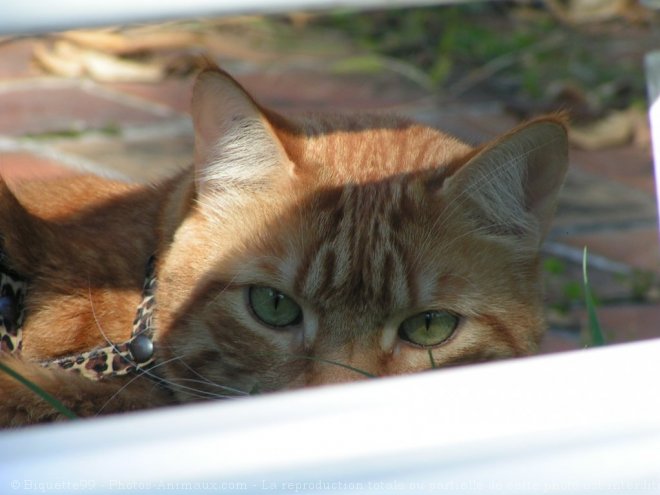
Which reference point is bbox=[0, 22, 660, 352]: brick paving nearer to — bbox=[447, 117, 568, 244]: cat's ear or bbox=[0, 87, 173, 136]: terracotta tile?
bbox=[0, 87, 173, 136]: terracotta tile

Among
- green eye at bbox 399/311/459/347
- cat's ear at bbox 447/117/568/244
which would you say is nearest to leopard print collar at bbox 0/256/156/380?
green eye at bbox 399/311/459/347

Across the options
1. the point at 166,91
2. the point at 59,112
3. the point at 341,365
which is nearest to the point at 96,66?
the point at 166,91

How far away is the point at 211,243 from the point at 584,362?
1.27 meters

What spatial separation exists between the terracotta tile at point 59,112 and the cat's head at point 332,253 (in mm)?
2488

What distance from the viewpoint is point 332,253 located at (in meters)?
1.93

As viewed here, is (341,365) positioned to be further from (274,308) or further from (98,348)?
(98,348)

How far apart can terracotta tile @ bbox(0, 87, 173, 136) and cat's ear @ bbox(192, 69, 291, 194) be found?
8.23 ft

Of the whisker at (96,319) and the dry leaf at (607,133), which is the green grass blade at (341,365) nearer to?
the whisker at (96,319)

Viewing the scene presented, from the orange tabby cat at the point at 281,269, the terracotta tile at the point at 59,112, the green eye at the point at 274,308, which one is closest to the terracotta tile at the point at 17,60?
the terracotta tile at the point at 59,112

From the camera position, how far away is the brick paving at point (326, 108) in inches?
128

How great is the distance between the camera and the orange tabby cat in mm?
1903

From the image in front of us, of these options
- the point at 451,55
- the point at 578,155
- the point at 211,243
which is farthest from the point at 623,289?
the point at 451,55

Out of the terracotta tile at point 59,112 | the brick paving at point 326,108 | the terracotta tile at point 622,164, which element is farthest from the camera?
the terracotta tile at point 59,112

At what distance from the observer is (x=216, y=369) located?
1.99 meters
